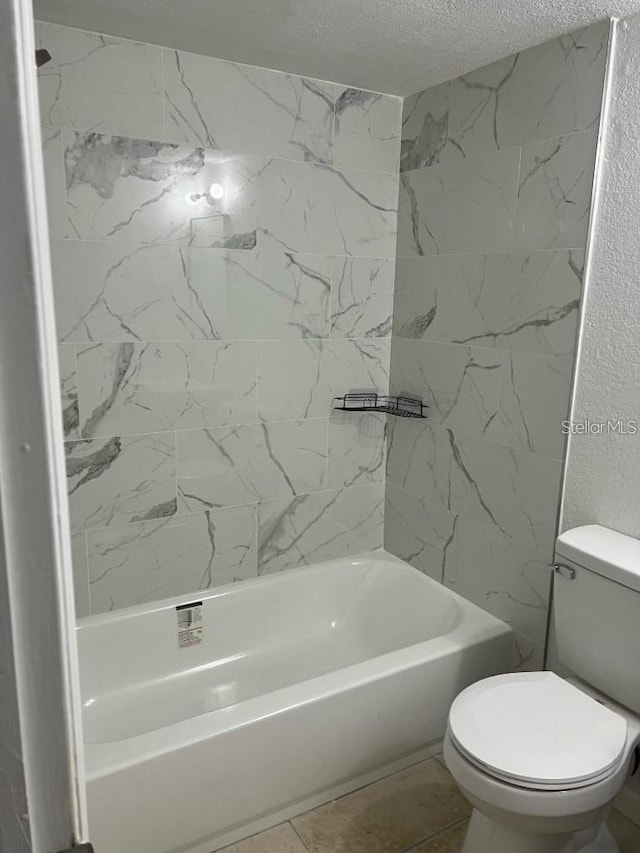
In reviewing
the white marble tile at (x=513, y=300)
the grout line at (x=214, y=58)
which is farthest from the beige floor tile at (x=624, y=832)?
the grout line at (x=214, y=58)

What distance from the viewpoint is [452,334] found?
2406 mm

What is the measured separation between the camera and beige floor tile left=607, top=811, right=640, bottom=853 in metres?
1.83

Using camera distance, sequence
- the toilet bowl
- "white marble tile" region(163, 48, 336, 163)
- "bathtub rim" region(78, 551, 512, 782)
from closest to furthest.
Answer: the toilet bowl < "bathtub rim" region(78, 551, 512, 782) < "white marble tile" region(163, 48, 336, 163)

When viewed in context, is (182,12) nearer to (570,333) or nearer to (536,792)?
(570,333)

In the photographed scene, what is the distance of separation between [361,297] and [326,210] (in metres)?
0.37

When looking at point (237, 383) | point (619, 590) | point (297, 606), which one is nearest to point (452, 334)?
→ point (237, 383)

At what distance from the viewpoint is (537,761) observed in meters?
1.49

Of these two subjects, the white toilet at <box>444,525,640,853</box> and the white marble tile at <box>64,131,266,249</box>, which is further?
the white marble tile at <box>64,131,266,249</box>

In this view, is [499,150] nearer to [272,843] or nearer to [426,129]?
[426,129]

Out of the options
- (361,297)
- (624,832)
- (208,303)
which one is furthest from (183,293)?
(624,832)

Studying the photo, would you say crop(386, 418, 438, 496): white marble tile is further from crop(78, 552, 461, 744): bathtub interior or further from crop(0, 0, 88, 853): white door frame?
crop(0, 0, 88, 853): white door frame

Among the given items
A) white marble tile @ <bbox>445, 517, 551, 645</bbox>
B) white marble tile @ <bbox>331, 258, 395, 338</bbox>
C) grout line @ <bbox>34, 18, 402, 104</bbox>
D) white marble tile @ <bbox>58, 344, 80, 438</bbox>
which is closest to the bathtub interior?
white marble tile @ <bbox>445, 517, 551, 645</bbox>

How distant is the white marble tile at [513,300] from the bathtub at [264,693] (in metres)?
1.01

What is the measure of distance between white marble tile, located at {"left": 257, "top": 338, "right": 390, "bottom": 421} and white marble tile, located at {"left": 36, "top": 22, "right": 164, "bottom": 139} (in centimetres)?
87
